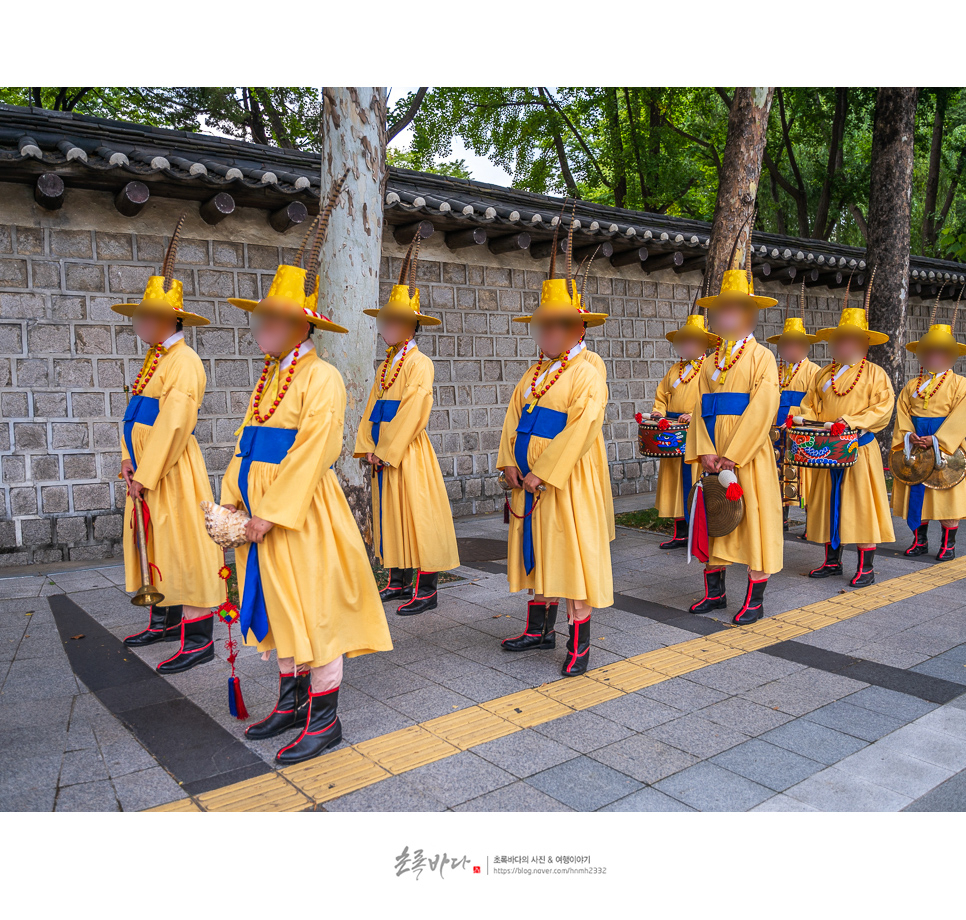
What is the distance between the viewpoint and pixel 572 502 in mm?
4301

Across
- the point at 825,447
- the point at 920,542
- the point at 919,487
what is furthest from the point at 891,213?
the point at 825,447

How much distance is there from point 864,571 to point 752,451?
202 cm

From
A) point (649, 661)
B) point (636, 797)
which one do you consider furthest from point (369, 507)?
point (636, 797)

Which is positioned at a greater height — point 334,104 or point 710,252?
point 334,104

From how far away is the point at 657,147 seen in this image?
17281 mm

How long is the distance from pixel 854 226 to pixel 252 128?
15.5 metres

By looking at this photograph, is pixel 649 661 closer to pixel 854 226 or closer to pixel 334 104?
pixel 334 104

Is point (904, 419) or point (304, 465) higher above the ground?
point (304, 465)

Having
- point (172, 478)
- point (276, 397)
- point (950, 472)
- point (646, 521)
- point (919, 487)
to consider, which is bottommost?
point (646, 521)

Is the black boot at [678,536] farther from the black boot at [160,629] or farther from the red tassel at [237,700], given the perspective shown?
the red tassel at [237,700]

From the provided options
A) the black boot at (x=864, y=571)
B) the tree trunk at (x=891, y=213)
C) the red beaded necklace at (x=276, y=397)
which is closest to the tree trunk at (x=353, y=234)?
the red beaded necklace at (x=276, y=397)

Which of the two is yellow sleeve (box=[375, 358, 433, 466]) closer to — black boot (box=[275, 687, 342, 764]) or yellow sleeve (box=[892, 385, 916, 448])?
black boot (box=[275, 687, 342, 764])

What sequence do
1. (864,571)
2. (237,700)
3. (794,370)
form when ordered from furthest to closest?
1. (794,370)
2. (864,571)
3. (237,700)

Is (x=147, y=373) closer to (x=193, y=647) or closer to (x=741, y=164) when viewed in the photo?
(x=193, y=647)
